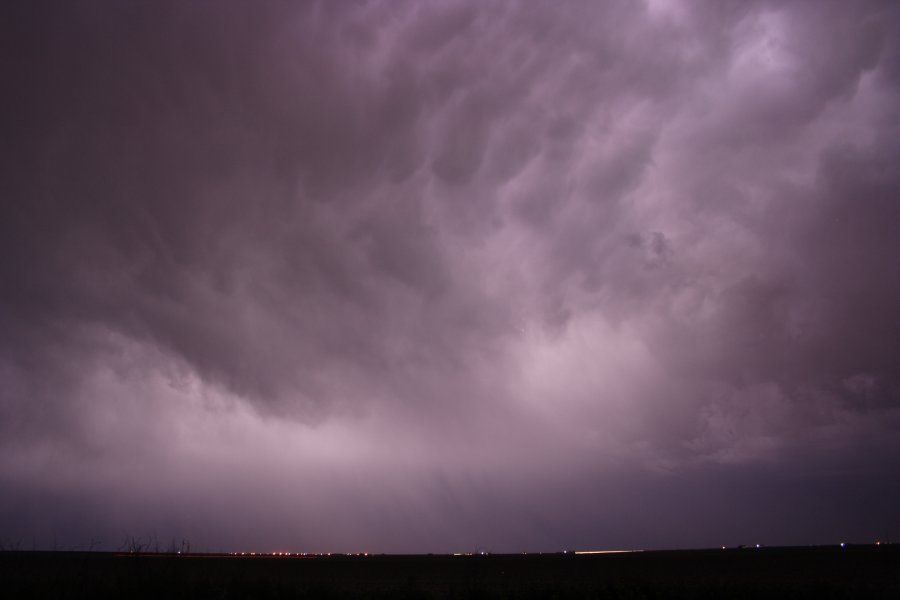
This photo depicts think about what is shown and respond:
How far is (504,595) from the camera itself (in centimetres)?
3666

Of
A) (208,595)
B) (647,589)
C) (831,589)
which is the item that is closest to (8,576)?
(208,595)

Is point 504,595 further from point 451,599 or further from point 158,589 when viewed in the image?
point 158,589

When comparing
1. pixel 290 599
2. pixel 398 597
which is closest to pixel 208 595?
pixel 290 599

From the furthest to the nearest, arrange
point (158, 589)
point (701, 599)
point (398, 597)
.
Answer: point (398, 597), point (701, 599), point (158, 589)

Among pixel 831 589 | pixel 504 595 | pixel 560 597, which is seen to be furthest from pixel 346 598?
pixel 831 589

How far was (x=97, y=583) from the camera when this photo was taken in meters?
32.0

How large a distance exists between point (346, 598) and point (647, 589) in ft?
58.5

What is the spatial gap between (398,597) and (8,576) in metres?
21.4

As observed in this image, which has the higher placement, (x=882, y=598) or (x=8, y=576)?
(x=8, y=576)

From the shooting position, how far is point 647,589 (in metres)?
36.6

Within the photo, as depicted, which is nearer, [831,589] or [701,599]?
[701,599]

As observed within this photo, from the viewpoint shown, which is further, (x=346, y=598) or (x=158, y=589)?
(x=346, y=598)

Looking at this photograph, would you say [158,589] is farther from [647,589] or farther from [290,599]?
[647,589]

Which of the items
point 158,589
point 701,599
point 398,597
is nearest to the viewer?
point 158,589
